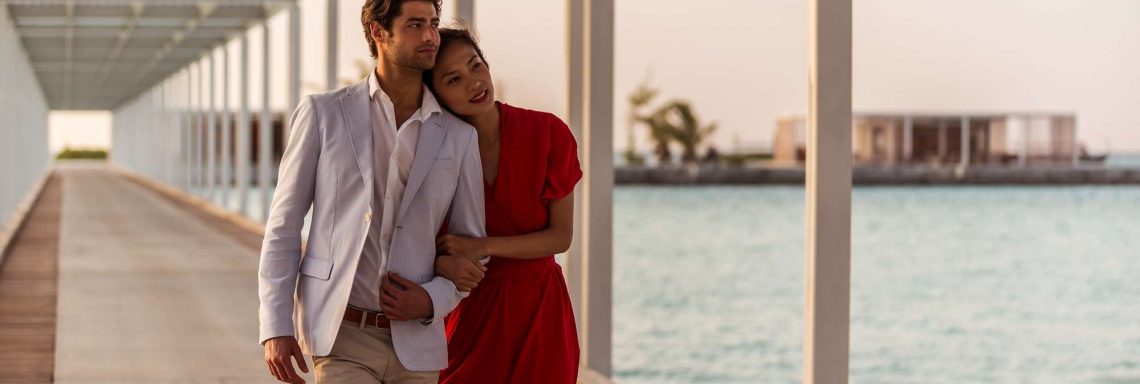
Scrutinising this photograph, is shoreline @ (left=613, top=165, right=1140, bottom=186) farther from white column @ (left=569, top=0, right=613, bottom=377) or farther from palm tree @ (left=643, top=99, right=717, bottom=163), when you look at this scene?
white column @ (left=569, top=0, right=613, bottom=377)

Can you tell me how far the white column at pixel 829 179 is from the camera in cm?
366

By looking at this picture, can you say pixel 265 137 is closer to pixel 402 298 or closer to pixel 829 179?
pixel 829 179

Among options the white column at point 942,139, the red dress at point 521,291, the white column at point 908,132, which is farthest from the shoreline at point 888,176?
the red dress at point 521,291

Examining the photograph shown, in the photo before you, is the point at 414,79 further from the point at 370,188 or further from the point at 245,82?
the point at 245,82

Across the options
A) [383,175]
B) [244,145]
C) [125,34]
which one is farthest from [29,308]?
[125,34]

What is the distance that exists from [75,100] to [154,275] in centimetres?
3934

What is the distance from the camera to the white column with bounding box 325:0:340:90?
440 inches

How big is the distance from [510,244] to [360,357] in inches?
11.4

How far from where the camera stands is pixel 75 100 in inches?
1858

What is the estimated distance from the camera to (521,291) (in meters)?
2.40

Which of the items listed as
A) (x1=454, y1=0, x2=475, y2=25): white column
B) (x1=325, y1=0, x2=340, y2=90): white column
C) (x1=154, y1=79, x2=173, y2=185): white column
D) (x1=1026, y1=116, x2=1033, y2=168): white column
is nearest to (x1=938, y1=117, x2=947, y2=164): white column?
(x1=1026, y1=116, x2=1033, y2=168): white column

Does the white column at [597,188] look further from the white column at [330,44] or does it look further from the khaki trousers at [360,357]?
the white column at [330,44]

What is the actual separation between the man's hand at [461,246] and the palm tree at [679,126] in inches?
2206

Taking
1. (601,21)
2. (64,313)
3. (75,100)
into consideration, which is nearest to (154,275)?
(64,313)
